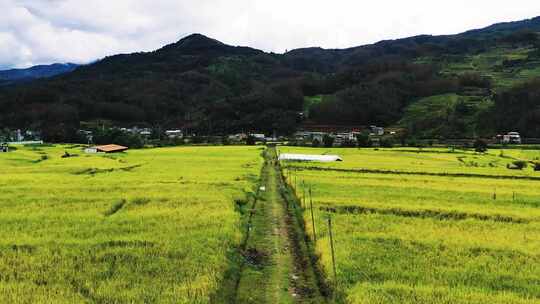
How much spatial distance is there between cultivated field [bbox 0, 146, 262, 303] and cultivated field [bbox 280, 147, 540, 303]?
4114mm

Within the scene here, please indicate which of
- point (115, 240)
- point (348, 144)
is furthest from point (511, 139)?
point (115, 240)

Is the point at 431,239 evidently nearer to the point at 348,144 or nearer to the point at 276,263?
the point at 276,263

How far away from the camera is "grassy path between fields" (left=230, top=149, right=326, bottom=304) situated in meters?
12.1

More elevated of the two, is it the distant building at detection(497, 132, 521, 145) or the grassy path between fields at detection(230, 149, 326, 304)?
the distant building at detection(497, 132, 521, 145)

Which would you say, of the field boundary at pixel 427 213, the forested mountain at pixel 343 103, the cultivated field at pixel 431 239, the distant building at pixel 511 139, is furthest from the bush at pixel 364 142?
the field boundary at pixel 427 213

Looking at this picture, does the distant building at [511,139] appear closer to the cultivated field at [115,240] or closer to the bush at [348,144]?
the bush at [348,144]

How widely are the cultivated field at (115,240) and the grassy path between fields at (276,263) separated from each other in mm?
873

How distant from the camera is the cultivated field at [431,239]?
1171 cm

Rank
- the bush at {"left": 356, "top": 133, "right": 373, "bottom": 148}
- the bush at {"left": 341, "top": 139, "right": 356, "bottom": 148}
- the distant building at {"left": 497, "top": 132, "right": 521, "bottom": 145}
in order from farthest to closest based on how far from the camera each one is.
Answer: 1. the bush at {"left": 341, "top": 139, "right": 356, "bottom": 148}
2. the distant building at {"left": 497, "top": 132, "right": 521, "bottom": 145}
3. the bush at {"left": 356, "top": 133, "right": 373, "bottom": 148}

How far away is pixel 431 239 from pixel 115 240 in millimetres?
11646

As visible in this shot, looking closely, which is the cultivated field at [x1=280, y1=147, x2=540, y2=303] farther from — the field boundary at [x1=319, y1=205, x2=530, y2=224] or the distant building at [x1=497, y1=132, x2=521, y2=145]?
the distant building at [x1=497, y1=132, x2=521, y2=145]

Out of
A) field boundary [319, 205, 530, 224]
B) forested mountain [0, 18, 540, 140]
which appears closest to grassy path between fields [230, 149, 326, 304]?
field boundary [319, 205, 530, 224]

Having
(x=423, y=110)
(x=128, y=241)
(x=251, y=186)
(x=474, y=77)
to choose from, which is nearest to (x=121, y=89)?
(x=423, y=110)

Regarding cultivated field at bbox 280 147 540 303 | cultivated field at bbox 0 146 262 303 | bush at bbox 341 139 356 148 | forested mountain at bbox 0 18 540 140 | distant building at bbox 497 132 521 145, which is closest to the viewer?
cultivated field at bbox 0 146 262 303
